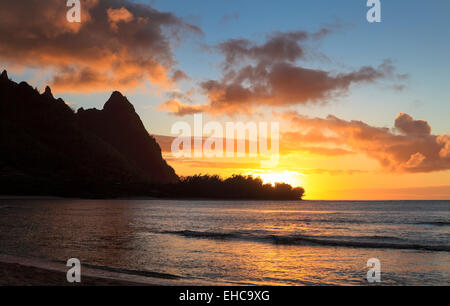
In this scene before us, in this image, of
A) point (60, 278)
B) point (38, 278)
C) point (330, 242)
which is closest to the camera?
point (38, 278)

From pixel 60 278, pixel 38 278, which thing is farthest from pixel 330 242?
pixel 38 278

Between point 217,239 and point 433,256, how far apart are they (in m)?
19.1

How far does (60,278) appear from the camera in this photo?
611 inches

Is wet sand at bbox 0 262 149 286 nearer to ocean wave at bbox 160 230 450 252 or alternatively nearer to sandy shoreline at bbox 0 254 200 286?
sandy shoreline at bbox 0 254 200 286

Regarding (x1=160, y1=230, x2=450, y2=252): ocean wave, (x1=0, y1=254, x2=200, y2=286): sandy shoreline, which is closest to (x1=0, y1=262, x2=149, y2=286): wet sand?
(x1=0, y1=254, x2=200, y2=286): sandy shoreline

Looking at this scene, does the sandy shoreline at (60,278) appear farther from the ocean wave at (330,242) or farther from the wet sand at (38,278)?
the ocean wave at (330,242)

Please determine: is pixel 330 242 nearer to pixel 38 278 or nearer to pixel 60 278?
pixel 60 278

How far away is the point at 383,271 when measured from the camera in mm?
21000

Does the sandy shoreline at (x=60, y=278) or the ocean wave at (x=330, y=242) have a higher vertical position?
the sandy shoreline at (x=60, y=278)

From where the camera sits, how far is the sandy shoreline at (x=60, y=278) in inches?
562

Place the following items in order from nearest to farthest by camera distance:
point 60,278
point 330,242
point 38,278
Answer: point 38,278 → point 60,278 → point 330,242

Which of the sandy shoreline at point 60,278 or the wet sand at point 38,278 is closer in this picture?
the wet sand at point 38,278

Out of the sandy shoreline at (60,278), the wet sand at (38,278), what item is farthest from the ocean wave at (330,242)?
the wet sand at (38,278)
